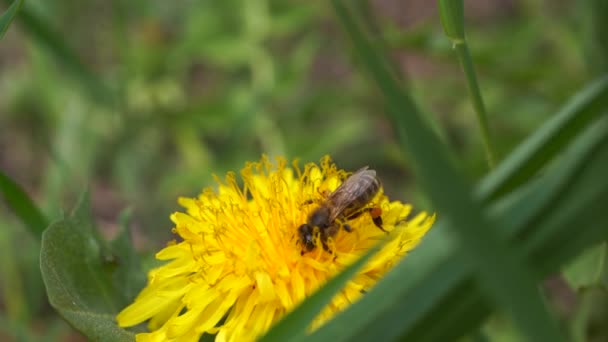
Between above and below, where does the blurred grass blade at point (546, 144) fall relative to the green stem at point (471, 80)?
below

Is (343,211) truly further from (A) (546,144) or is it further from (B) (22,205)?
(B) (22,205)

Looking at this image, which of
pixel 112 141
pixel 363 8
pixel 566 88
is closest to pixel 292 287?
pixel 363 8

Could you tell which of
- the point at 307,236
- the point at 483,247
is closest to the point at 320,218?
the point at 307,236

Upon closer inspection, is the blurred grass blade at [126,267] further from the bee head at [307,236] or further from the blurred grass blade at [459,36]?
the blurred grass blade at [459,36]

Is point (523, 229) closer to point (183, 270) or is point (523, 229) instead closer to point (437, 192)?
point (437, 192)

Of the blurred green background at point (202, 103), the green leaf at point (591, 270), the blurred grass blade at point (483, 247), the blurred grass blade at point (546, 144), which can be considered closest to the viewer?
the blurred grass blade at point (483, 247)

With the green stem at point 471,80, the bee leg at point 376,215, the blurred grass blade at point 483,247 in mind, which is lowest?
the blurred grass blade at point 483,247

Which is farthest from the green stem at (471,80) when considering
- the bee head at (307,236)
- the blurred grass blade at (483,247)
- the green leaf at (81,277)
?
the green leaf at (81,277)

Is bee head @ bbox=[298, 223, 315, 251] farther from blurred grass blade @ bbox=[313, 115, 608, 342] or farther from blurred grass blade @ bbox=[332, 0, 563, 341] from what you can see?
blurred grass blade @ bbox=[332, 0, 563, 341]

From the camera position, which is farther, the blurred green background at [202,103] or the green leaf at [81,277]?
the blurred green background at [202,103]
